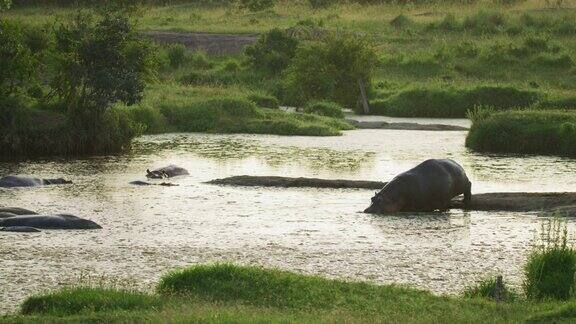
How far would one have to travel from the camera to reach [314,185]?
22.2 metres

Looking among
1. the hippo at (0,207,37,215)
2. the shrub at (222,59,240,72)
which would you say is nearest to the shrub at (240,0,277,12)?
the shrub at (222,59,240,72)

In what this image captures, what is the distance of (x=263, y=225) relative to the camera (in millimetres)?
18047

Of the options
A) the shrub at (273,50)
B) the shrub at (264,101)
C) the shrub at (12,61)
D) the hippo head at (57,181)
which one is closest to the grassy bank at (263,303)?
the hippo head at (57,181)

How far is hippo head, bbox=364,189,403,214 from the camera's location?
19.2 meters

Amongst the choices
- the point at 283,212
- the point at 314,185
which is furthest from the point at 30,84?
the point at 283,212

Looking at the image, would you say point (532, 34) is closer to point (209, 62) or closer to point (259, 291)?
point (209, 62)

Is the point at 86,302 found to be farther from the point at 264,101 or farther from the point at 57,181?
the point at 264,101

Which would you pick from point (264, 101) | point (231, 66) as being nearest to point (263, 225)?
point (264, 101)

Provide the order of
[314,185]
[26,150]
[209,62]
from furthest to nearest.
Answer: [209,62]
[26,150]
[314,185]

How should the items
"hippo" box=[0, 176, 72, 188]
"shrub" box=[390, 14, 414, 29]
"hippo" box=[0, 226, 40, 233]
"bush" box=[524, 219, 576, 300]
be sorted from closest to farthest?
"bush" box=[524, 219, 576, 300] < "hippo" box=[0, 226, 40, 233] < "hippo" box=[0, 176, 72, 188] < "shrub" box=[390, 14, 414, 29]

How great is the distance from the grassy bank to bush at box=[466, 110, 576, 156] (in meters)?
15.7

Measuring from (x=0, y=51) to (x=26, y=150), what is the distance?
2.35 meters

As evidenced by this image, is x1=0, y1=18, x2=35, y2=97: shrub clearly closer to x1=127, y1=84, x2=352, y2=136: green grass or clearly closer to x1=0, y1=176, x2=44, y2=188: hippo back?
x1=127, y1=84, x2=352, y2=136: green grass

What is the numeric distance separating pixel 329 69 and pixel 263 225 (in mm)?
19176
